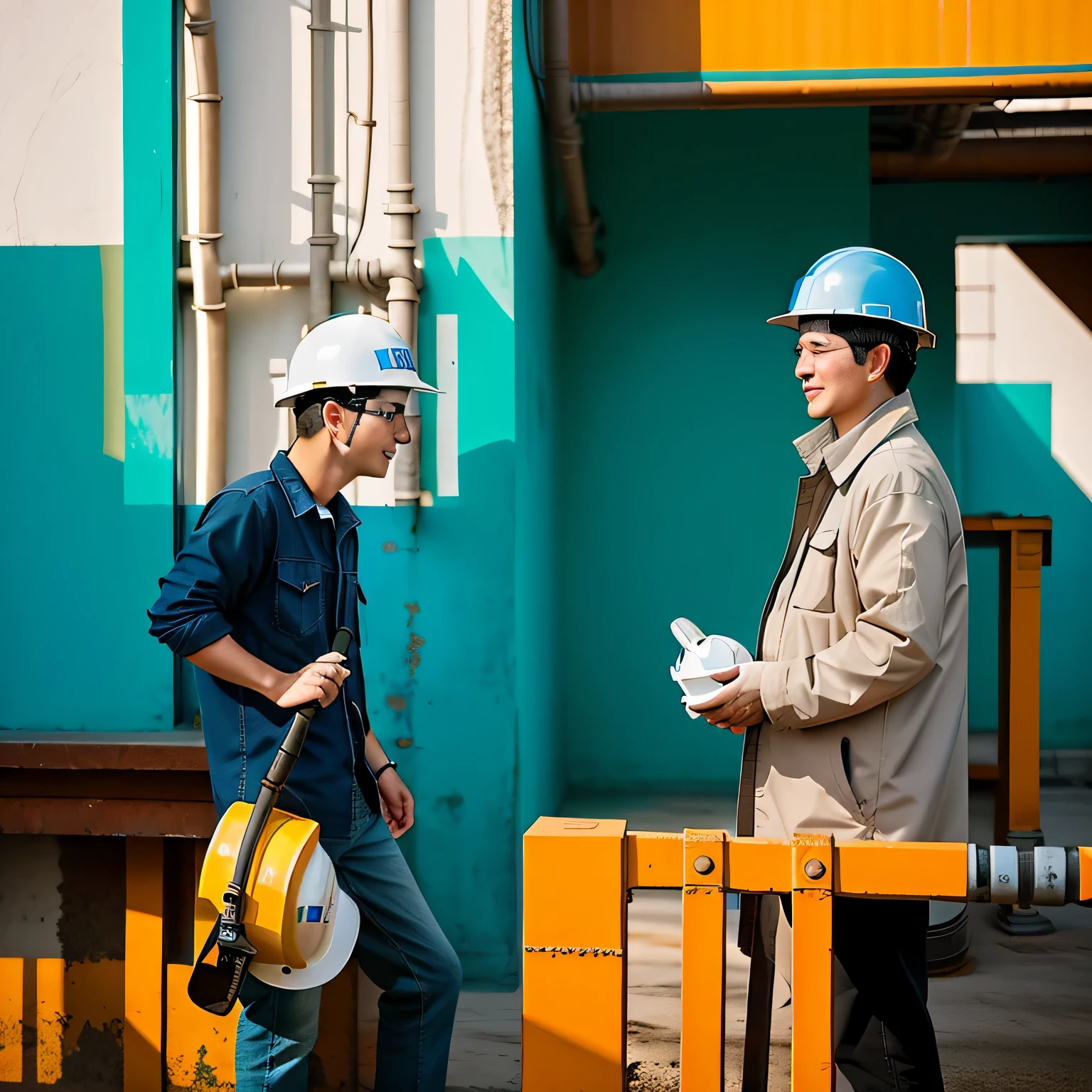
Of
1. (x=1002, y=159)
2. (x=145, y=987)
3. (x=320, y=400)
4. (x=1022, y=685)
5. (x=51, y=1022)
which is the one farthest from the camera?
(x=1002, y=159)

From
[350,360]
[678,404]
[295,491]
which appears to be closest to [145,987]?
[295,491]

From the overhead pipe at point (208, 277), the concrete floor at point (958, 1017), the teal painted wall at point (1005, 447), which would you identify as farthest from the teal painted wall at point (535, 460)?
the teal painted wall at point (1005, 447)

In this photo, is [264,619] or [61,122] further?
[61,122]

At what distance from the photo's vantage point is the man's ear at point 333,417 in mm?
2484

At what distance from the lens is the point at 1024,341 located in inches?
315

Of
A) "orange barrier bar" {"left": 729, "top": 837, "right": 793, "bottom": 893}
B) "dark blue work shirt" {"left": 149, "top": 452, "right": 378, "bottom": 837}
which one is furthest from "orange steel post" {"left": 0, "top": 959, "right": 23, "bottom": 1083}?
"orange barrier bar" {"left": 729, "top": 837, "right": 793, "bottom": 893}

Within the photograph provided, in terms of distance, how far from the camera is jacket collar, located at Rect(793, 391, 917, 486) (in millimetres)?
2221

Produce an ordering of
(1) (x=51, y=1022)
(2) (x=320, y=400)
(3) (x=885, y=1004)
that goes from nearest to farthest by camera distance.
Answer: (3) (x=885, y=1004)
(2) (x=320, y=400)
(1) (x=51, y=1022)

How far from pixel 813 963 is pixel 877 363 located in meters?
1.19

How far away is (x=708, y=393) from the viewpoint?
6434 millimetres

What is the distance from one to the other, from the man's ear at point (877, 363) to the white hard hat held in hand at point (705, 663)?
0.61m

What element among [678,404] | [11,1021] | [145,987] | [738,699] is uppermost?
[678,404]

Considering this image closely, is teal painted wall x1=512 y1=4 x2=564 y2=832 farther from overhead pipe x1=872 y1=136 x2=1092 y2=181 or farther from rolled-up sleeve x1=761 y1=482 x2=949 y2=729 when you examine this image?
overhead pipe x1=872 y1=136 x2=1092 y2=181

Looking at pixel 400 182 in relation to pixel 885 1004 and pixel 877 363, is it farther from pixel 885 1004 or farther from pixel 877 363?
pixel 885 1004
